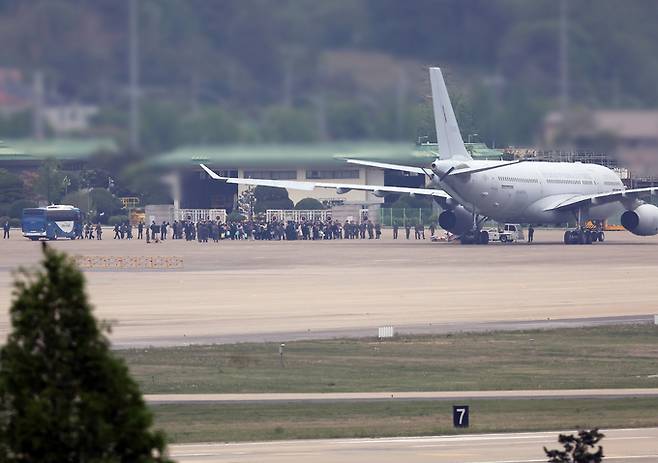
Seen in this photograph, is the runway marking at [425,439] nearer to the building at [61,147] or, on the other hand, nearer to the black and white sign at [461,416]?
the black and white sign at [461,416]

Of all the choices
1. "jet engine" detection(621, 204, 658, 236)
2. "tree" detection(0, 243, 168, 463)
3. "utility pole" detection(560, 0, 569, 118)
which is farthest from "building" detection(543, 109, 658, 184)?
"tree" detection(0, 243, 168, 463)

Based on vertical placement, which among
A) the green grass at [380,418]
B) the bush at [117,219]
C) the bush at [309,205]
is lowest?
the green grass at [380,418]

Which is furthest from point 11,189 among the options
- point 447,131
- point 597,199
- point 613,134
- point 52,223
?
point 613,134

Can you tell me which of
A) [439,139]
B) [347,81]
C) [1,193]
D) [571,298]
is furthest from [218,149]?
[1,193]

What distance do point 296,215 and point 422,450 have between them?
128 m

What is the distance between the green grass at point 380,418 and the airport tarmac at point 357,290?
13.5 m

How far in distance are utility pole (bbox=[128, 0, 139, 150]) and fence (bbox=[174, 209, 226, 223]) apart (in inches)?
3251

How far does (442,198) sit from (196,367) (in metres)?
74.7

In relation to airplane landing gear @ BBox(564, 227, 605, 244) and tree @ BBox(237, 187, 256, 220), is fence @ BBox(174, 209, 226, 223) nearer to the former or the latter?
tree @ BBox(237, 187, 256, 220)

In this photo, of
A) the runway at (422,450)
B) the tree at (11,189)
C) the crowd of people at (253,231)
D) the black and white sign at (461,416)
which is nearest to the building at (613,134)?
the black and white sign at (461,416)

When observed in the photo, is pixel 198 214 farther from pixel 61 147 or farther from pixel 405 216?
pixel 61 147

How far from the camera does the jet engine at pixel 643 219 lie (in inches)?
4375

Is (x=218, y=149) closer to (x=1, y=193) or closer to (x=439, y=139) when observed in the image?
(x=439, y=139)

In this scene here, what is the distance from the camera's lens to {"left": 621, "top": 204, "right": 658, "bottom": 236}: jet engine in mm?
111125
